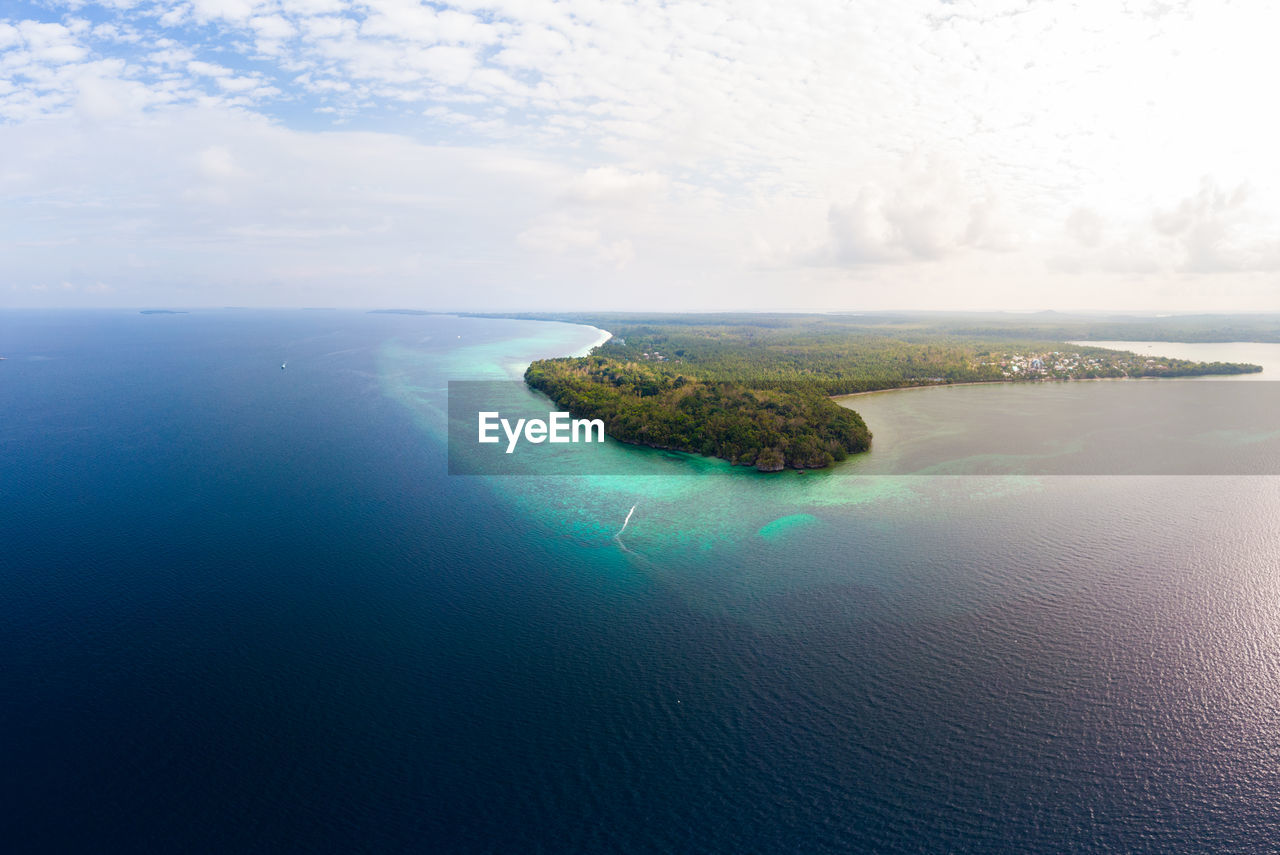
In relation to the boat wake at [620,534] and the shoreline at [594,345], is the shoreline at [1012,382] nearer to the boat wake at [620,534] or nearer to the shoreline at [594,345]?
the boat wake at [620,534]

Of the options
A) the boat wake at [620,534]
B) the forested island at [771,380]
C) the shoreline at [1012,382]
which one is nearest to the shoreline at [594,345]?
the forested island at [771,380]

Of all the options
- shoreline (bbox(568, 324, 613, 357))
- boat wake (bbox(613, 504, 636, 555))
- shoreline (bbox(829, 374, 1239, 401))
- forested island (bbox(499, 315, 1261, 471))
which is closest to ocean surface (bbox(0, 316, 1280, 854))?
boat wake (bbox(613, 504, 636, 555))

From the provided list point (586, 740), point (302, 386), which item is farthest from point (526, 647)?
point (302, 386)

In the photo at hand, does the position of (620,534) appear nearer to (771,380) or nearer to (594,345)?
(771,380)

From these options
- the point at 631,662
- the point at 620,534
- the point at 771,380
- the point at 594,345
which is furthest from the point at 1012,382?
the point at 631,662

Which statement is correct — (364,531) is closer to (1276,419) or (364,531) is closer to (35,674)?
(35,674)
